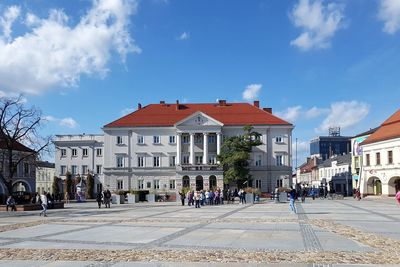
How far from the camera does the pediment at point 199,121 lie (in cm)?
7700

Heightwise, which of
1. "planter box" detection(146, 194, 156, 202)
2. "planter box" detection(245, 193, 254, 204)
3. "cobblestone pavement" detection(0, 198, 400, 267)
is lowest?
"planter box" detection(146, 194, 156, 202)

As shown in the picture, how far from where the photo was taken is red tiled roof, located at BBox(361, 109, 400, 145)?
57841 mm

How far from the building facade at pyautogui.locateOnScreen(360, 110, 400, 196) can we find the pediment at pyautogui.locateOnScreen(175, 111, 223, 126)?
939 inches

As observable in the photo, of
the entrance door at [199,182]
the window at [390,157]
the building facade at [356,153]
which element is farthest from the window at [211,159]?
the window at [390,157]

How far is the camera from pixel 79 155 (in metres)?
85.5

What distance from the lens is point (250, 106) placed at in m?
84.1

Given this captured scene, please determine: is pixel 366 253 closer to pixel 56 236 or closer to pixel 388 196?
pixel 56 236

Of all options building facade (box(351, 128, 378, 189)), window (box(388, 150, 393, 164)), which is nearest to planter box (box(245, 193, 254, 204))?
window (box(388, 150, 393, 164))

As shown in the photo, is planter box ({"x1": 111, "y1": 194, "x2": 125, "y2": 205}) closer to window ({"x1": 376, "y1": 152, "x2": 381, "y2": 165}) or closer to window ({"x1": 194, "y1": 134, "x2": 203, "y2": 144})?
window ({"x1": 194, "y1": 134, "x2": 203, "y2": 144})

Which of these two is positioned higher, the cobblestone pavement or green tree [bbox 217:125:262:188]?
green tree [bbox 217:125:262:188]

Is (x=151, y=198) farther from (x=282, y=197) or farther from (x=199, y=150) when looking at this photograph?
(x=199, y=150)

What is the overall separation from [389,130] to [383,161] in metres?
4.20

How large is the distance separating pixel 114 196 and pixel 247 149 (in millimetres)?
24599

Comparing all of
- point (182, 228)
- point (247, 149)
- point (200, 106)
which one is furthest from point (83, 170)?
point (182, 228)
